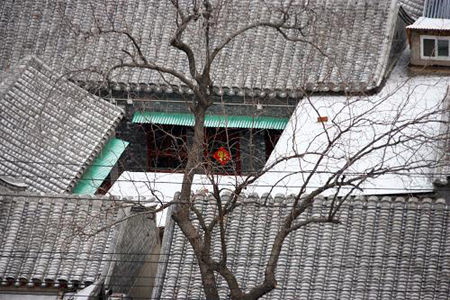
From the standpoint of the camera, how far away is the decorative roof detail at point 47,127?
96.2 feet

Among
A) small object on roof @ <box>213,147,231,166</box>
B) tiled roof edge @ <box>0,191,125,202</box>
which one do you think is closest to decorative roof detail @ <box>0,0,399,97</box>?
small object on roof @ <box>213,147,231,166</box>

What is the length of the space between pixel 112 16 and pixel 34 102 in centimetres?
445

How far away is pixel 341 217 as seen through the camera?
25.0 metres

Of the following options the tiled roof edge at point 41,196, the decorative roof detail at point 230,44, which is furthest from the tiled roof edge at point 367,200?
the decorative roof detail at point 230,44

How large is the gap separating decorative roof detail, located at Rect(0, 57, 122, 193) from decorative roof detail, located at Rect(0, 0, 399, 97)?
1210 millimetres

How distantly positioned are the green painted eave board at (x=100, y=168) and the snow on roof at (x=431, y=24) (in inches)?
269

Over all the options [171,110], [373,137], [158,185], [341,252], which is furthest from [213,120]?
[341,252]

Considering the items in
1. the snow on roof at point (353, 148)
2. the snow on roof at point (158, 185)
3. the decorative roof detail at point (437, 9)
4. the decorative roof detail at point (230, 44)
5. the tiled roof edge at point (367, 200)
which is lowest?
the tiled roof edge at point (367, 200)

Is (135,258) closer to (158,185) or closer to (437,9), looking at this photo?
(158,185)

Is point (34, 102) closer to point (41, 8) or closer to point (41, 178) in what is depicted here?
point (41, 178)

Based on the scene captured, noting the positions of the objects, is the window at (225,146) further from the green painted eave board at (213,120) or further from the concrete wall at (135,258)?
the concrete wall at (135,258)

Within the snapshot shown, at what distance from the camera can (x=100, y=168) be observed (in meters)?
31.0

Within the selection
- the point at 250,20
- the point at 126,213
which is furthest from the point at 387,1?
the point at 126,213

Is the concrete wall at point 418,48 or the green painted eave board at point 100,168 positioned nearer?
the green painted eave board at point 100,168
